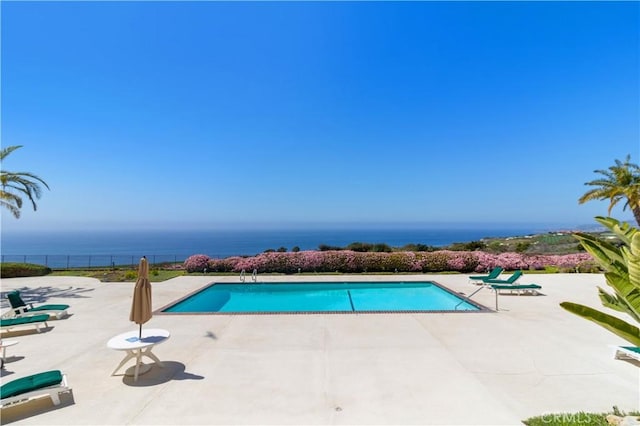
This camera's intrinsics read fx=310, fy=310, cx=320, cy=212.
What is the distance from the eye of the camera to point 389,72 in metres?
21.4

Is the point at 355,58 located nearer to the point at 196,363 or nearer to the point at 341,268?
the point at 341,268

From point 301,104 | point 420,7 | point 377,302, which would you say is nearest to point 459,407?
point 377,302

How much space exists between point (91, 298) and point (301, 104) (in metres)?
21.2

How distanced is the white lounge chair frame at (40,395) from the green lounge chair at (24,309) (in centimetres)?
569

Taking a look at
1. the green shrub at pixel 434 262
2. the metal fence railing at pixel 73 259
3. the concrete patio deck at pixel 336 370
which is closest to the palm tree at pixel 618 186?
the green shrub at pixel 434 262

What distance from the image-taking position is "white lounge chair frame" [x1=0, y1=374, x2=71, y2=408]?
430cm

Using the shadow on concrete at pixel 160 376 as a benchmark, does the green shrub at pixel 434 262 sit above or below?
above

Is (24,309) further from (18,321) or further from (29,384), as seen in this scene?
(29,384)

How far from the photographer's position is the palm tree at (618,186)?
1939cm

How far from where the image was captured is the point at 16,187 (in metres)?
15.4

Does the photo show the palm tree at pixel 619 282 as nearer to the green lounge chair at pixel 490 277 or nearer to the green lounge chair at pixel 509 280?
the green lounge chair at pixel 509 280

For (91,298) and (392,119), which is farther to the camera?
(392,119)

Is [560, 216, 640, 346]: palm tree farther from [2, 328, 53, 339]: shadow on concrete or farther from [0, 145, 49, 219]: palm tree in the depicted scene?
[0, 145, 49, 219]: palm tree

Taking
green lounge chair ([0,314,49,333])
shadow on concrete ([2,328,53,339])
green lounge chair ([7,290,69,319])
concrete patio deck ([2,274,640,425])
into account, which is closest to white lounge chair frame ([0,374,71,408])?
concrete patio deck ([2,274,640,425])
